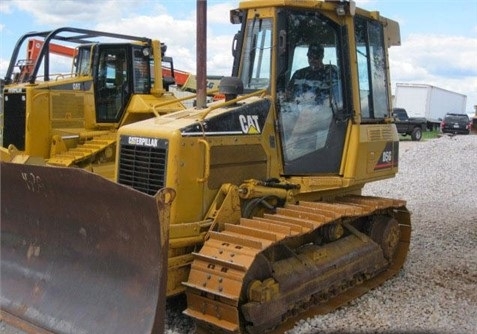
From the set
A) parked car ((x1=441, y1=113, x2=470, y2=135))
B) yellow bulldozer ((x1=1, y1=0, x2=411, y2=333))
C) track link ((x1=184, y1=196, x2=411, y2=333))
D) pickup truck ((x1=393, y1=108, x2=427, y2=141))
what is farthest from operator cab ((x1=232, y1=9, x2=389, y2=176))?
parked car ((x1=441, y1=113, x2=470, y2=135))

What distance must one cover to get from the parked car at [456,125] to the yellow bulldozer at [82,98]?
2355 cm

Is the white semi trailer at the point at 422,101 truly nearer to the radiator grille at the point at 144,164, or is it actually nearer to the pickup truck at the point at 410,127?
the pickup truck at the point at 410,127

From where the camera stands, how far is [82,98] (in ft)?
35.7

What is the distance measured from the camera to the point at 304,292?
201 inches

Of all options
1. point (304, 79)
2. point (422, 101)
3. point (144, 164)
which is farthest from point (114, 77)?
point (422, 101)

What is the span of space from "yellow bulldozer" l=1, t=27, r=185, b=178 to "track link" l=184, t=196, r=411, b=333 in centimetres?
485

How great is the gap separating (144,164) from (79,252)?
2.91ft

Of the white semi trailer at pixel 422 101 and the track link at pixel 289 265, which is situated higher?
the white semi trailer at pixel 422 101

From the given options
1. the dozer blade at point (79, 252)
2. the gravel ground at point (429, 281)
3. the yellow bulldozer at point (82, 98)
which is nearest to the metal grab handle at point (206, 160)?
the dozer blade at point (79, 252)

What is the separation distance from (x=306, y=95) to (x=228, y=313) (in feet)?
7.65

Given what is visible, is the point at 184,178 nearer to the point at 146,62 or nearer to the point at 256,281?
the point at 256,281

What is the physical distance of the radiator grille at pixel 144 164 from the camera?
191 inches

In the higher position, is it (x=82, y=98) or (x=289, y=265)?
(x=82, y=98)

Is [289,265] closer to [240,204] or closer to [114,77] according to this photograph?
[240,204]
